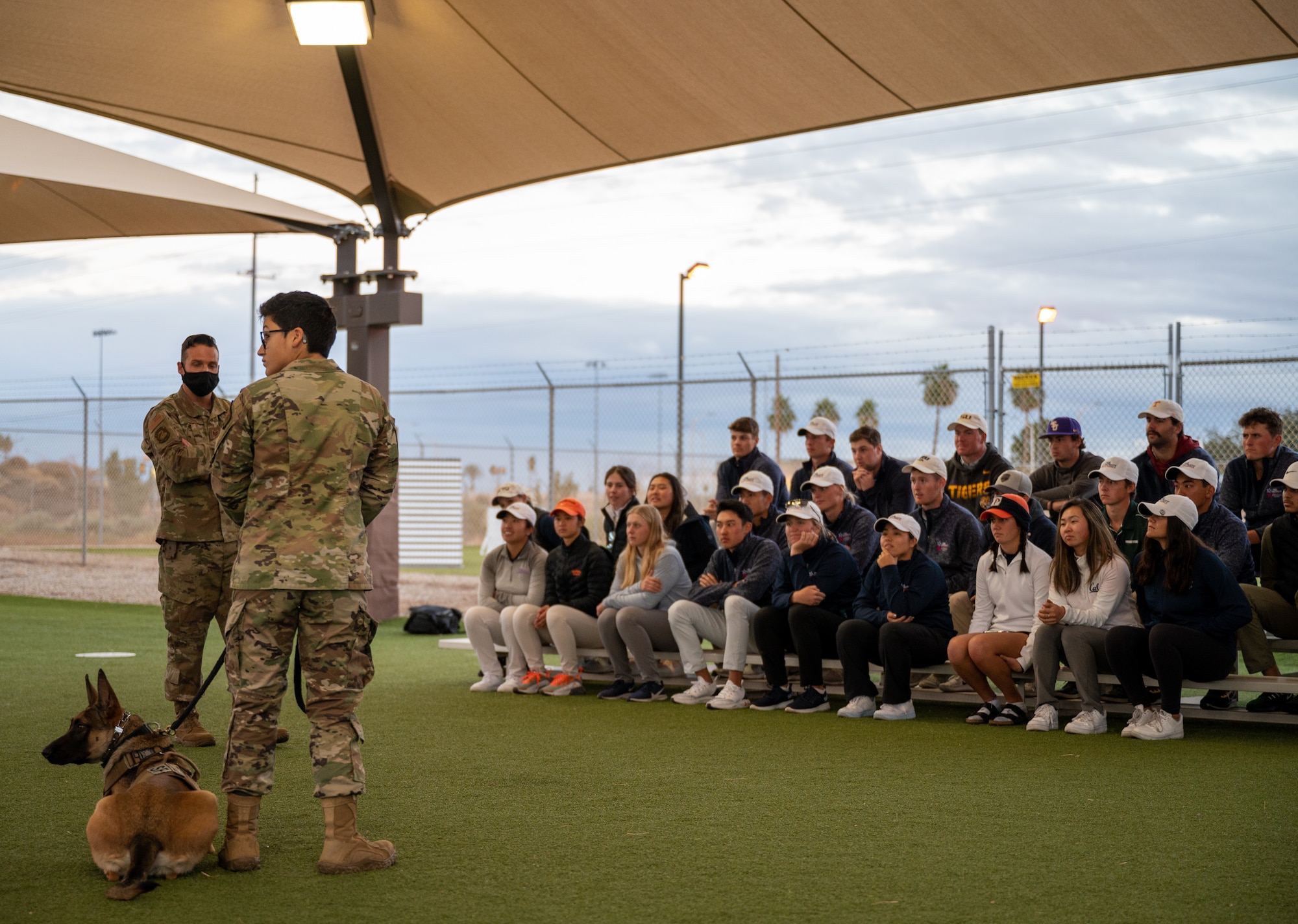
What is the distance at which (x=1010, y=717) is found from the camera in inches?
279

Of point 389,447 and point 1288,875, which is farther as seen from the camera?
point 389,447

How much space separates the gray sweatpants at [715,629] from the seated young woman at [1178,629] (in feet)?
7.85

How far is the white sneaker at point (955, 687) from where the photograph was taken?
7.81 meters

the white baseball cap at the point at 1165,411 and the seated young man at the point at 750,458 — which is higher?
the white baseball cap at the point at 1165,411

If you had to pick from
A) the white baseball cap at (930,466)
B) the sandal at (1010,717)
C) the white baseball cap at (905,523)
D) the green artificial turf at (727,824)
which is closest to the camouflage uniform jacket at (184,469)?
the green artificial turf at (727,824)

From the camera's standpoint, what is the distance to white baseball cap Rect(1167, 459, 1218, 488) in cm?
701

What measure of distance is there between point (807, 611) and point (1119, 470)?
2.14 m

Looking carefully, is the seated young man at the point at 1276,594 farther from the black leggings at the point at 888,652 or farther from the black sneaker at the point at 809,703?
the black sneaker at the point at 809,703

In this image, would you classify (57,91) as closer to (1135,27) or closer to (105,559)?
(1135,27)

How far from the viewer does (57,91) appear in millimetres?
8703

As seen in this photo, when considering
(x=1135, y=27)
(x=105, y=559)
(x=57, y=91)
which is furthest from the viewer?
(x=105, y=559)

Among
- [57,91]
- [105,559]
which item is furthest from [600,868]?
[105,559]

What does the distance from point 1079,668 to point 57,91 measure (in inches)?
319

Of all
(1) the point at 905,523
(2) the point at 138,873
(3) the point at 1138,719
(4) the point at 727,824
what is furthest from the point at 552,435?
(2) the point at 138,873
